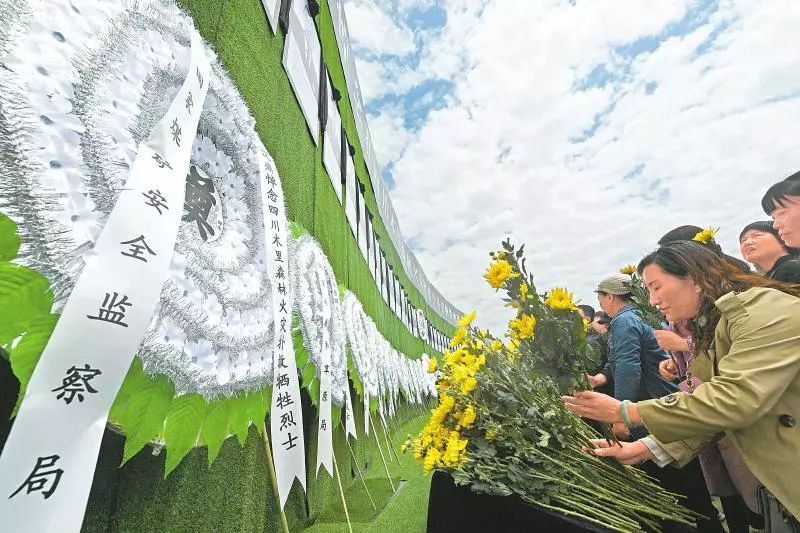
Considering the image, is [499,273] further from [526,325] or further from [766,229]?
[766,229]

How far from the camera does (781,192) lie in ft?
5.49

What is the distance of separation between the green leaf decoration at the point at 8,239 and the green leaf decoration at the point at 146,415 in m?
0.37

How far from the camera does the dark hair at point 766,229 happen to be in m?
1.82

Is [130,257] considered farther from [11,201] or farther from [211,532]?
[211,532]

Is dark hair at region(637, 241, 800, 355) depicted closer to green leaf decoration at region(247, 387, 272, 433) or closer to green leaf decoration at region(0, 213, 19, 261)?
green leaf decoration at region(247, 387, 272, 433)

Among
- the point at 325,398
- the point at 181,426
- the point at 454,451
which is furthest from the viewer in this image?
the point at 325,398

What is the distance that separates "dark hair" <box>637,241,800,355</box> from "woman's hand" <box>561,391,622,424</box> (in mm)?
390

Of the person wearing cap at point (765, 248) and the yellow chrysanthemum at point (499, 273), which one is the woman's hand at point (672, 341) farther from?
the yellow chrysanthemum at point (499, 273)

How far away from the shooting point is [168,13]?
989 mm

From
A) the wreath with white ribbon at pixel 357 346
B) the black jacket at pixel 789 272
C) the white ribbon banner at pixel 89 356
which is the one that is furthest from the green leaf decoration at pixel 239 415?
the black jacket at pixel 789 272

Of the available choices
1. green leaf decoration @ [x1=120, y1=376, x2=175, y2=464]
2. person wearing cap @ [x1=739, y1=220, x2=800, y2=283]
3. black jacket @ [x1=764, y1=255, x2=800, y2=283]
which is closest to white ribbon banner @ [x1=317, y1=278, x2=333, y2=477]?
green leaf decoration @ [x1=120, y1=376, x2=175, y2=464]

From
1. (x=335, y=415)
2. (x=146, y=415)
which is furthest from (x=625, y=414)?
(x=335, y=415)

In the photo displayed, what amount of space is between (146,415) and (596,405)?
1151 millimetres

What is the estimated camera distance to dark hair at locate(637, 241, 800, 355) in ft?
3.73
